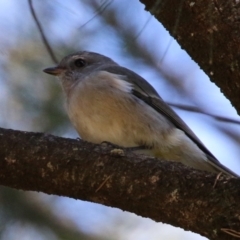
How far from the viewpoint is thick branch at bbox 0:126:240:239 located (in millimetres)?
1793

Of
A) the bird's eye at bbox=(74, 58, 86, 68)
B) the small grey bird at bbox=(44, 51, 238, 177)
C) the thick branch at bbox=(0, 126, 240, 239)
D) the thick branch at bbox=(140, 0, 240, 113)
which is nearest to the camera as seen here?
the thick branch at bbox=(0, 126, 240, 239)

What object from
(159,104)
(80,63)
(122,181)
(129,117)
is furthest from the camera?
(80,63)

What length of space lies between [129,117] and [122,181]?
114 cm

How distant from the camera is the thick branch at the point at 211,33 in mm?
2025

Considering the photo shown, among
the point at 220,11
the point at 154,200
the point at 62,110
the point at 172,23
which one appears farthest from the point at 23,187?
the point at 62,110

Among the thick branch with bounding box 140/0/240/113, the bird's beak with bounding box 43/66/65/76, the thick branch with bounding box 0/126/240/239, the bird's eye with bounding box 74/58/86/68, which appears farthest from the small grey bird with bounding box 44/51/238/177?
the thick branch with bounding box 140/0/240/113

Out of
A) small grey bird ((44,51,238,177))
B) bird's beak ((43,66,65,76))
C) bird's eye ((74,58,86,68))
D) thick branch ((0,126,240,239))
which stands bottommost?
thick branch ((0,126,240,239))

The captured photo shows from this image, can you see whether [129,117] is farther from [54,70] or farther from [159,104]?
[54,70]

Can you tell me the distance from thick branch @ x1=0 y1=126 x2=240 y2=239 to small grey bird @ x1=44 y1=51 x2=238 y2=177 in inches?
33.0

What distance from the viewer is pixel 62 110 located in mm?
3383

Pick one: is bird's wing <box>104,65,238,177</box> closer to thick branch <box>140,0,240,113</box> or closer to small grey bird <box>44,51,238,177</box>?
small grey bird <box>44,51,238,177</box>

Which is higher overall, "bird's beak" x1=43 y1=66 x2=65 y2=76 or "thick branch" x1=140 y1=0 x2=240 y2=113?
"bird's beak" x1=43 y1=66 x2=65 y2=76

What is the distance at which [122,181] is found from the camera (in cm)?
200

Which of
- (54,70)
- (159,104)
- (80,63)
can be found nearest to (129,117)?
(159,104)
